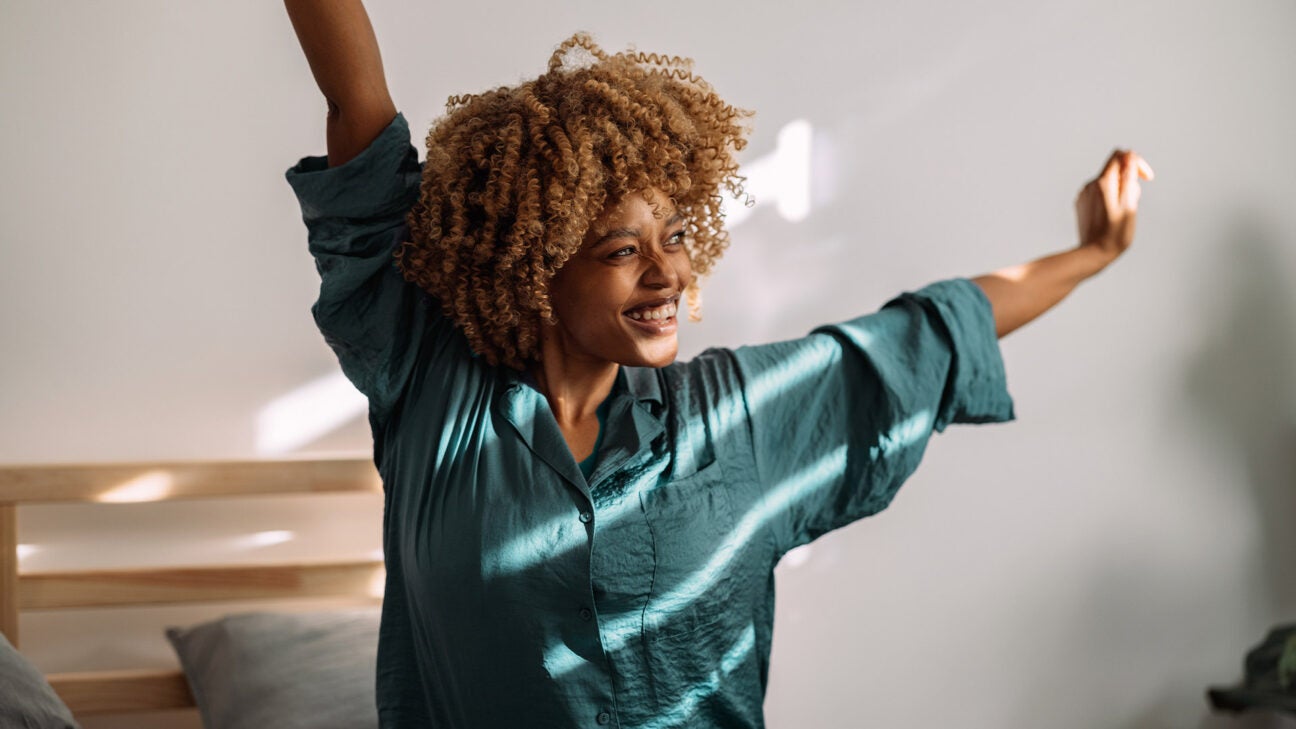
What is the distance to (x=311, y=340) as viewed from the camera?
1854 millimetres

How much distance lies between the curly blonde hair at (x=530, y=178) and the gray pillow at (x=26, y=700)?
69 centimetres

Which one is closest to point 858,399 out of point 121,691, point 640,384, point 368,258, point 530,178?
point 640,384

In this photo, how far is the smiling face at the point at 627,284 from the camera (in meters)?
1.21

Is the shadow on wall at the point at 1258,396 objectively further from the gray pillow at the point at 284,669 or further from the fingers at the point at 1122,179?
the gray pillow at the point at 284,669

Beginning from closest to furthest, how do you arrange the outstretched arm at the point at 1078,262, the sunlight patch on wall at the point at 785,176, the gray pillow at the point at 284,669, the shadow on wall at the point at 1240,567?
the outstretched arm at the point at 1078,262 < the gray pillow at the point at 284,669 < the sunlight patch on wall at the point at 785,176 < the shadow on wall at the point at 1240,567

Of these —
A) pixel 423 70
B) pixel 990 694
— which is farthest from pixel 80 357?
pixel 990 694

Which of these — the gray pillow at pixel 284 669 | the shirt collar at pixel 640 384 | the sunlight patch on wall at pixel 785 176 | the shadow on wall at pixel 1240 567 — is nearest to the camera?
the shirt collar at pixel 640 384

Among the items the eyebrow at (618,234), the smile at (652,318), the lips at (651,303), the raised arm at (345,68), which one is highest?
the raised arm at (345,68)

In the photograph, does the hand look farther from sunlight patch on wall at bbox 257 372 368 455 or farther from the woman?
sunlight patch on wall at bbox 257 372 368 455

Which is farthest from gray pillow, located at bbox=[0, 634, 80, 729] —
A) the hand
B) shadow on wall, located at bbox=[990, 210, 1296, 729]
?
shadow on wall, located at bbox=[990, 210, 1296, 729]

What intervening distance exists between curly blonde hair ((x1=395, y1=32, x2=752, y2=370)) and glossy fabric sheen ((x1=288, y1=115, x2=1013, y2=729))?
41mm

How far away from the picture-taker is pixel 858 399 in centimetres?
139

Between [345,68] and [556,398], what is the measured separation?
401 millimetres

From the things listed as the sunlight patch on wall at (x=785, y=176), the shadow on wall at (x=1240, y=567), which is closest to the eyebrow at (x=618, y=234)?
the sunlight patch on wall at (x=785, y=176)
